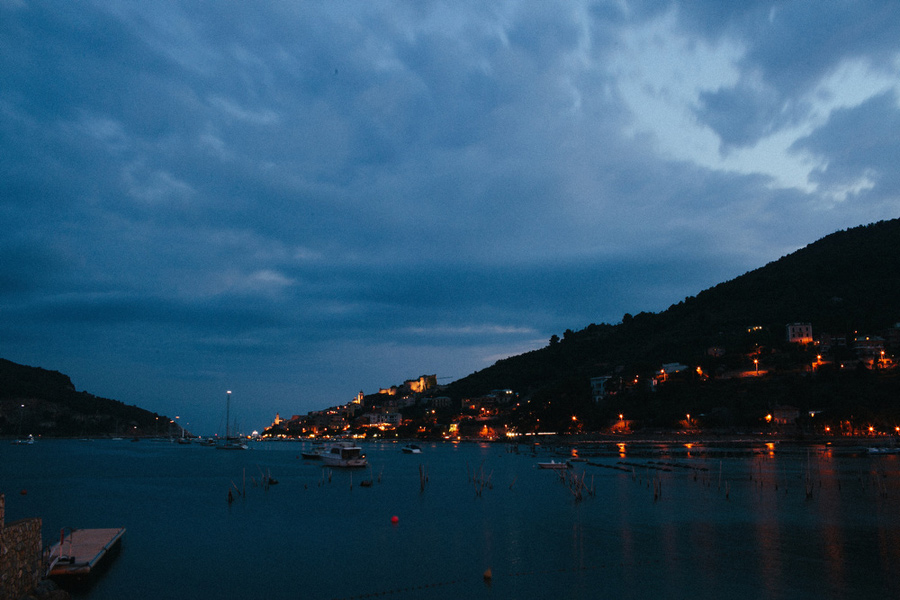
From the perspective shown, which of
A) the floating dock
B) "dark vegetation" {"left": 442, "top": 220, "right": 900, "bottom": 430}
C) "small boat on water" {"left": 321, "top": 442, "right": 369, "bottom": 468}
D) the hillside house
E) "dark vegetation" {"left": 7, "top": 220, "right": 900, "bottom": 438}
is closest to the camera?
the floating dock

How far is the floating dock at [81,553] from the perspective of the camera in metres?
18.6

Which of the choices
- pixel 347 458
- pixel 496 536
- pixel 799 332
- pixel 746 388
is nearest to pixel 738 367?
pixel 746 388

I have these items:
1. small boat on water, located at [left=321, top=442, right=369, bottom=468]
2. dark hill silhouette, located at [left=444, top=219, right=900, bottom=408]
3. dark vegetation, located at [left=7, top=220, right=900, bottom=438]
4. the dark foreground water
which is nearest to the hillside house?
dark hill silhouette, located at [left=444, top=219, right=900, bottom=408]

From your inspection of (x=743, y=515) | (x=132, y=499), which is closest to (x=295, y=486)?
(x=132, y=499)

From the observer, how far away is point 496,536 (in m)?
28.2

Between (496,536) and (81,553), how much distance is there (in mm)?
16852

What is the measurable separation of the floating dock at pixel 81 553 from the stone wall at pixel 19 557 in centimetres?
341

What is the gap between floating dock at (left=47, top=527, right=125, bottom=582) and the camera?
18.6m

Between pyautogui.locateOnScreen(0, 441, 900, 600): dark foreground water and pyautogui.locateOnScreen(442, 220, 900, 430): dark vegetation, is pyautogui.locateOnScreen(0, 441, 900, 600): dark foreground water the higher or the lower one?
the lower one

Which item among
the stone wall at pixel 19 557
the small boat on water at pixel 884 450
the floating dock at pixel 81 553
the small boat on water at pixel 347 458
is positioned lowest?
the small boat on water at pixel 884 450

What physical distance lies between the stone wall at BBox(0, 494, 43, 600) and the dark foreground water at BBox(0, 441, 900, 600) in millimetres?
4332

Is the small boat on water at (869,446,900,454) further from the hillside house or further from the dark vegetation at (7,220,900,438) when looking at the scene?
the hillside house

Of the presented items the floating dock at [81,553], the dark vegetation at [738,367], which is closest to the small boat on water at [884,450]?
the dark vegetation at [738,367]

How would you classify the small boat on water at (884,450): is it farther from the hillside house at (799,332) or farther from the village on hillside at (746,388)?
the hillside house at (799,332)
